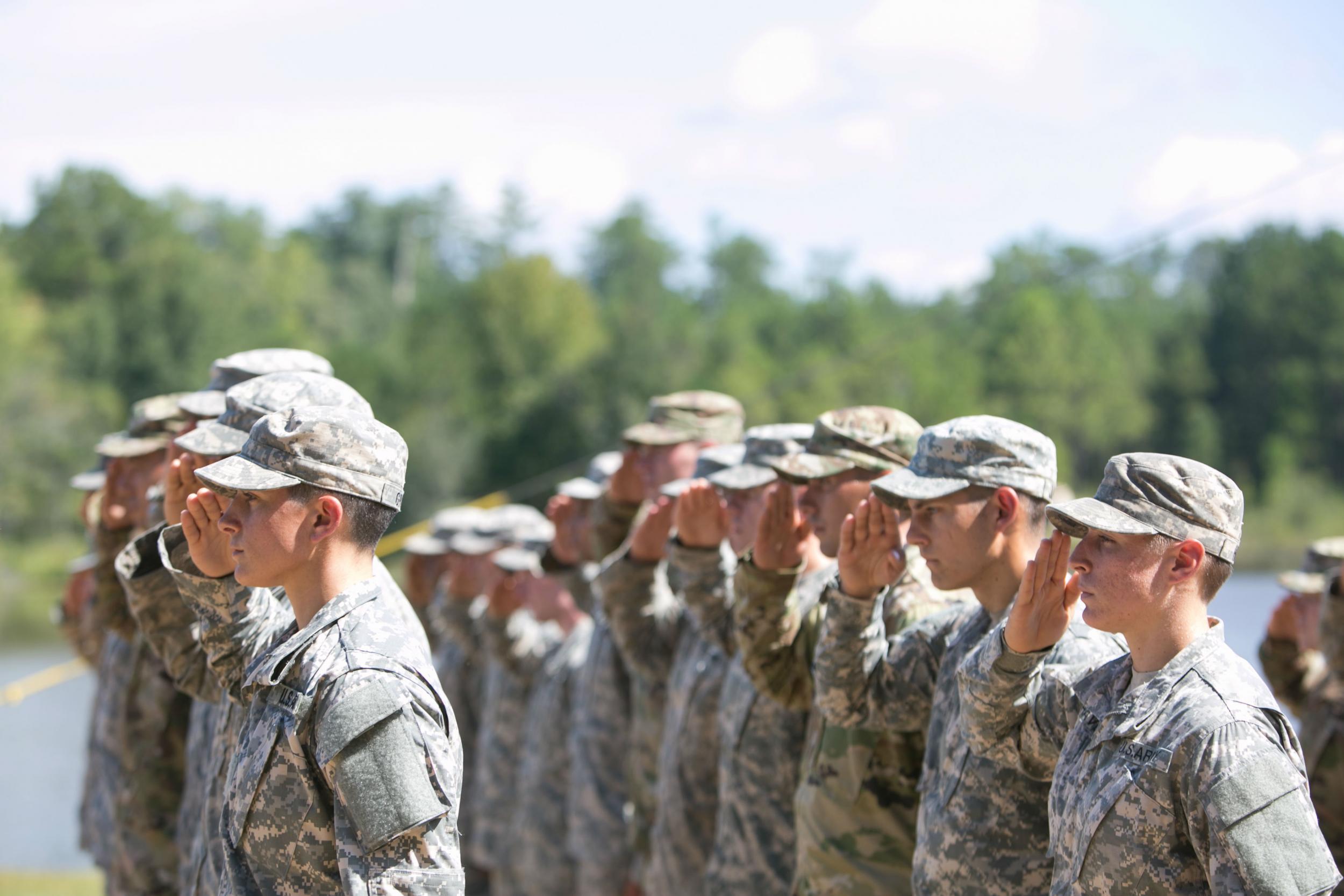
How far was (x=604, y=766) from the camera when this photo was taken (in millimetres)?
6441

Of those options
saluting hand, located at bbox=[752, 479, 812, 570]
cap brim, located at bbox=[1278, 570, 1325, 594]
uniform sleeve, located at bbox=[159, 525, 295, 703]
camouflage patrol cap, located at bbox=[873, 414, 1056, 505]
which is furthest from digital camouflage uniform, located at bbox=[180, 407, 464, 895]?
cap brim, located at bbox=[1278, 570, 1325, 594]

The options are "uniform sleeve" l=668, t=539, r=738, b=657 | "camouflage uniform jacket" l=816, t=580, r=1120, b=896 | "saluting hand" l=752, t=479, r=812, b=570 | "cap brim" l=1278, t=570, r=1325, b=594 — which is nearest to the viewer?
"camouflage uniform jacket" l=816, t=580, r=1120, b=896

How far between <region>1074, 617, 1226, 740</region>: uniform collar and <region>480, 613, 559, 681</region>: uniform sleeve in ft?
16.4

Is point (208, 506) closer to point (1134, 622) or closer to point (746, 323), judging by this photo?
point (1134, 622)

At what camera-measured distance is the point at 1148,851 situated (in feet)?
9.06

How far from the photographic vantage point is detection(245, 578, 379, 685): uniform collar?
2.79m

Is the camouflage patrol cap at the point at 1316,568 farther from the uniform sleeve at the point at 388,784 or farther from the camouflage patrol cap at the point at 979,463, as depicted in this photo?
the uniform sleeve at the point at 388,784

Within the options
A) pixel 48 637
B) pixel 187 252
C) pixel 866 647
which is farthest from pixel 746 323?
pixel 866 647

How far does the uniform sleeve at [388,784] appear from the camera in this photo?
254cm

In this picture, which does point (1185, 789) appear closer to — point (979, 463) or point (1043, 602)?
point (1043, 602)

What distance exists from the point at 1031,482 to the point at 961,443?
21 centimetres

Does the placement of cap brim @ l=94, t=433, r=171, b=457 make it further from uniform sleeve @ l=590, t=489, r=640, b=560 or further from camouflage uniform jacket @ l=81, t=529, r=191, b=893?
uniform sleeve @ l=590, t=489, r=640, b=560

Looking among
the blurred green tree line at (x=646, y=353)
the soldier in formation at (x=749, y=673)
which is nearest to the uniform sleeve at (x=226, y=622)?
the soldier in formation at (x=749, y=673)

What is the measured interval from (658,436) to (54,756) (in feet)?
44.2
